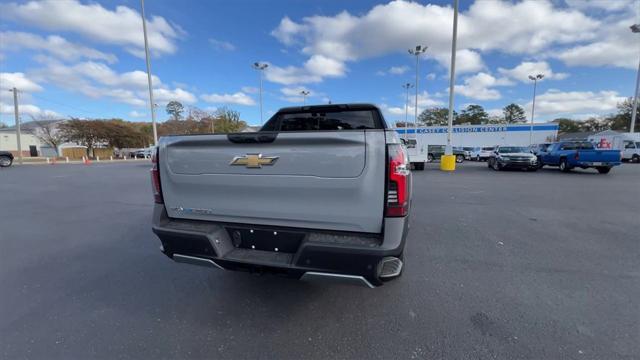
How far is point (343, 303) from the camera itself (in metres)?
2.76

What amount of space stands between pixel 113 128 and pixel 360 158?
62.9 metres

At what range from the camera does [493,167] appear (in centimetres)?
1728

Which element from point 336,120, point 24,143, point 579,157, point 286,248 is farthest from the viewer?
point 24,143

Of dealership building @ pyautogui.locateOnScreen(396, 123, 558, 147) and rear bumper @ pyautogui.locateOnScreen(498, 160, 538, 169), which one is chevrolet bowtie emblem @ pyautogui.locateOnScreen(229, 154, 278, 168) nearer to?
rear bumper @ pyautogui.locateOnScreen(498, 160, 538, 169)

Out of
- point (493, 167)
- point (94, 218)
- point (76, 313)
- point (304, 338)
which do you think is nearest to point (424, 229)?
point (304, 338)

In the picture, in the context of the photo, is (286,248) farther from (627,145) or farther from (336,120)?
Answer: (627,145)

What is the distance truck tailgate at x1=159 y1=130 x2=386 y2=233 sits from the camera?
6.58ft

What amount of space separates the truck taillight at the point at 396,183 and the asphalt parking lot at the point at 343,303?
108 cm

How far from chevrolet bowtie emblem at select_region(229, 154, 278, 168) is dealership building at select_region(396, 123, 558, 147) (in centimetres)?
4098

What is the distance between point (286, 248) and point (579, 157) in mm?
17077

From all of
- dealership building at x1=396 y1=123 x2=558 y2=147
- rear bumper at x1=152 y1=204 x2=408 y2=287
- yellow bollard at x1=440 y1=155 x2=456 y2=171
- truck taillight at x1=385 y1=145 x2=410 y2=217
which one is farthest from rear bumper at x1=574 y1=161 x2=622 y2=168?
dealership building at x1=396 y1=123 x2=558 y2=147

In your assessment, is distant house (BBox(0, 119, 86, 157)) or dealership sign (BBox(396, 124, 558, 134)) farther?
distant house (BBox(0, 119, 86, 157))

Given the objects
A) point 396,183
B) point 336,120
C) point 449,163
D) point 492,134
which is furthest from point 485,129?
point 396,183

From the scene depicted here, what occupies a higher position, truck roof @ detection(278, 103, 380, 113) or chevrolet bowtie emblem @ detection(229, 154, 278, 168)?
truck roof @ detection(278, 103, 380, 113)
